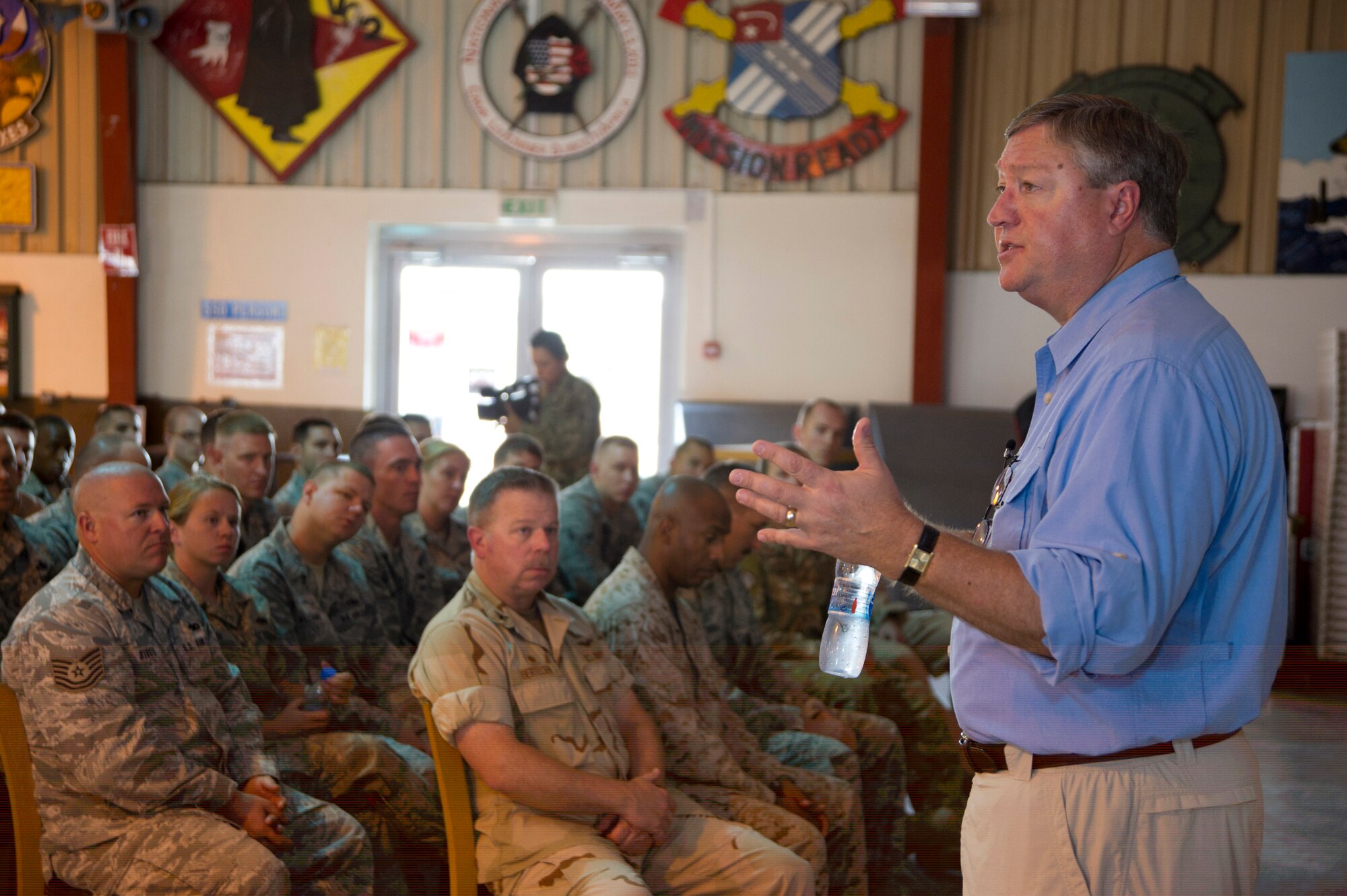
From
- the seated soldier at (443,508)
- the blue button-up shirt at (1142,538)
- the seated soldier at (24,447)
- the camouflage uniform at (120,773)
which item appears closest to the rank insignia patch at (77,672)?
the camouflage uniform at (120,773)

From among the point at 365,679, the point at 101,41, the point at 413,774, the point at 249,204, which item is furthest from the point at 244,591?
the point at 101,41

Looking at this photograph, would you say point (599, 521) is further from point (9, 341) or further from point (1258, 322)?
point (9, 341)

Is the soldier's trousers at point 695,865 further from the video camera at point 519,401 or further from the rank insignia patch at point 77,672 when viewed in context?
the video camera at point 519,401

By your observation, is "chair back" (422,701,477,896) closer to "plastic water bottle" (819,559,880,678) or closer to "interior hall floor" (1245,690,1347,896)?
"plastic water bottle" (819,559,880,678)

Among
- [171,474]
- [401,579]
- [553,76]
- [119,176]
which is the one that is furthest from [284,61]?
[401,579]

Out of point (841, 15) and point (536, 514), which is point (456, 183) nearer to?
point (841, 15)

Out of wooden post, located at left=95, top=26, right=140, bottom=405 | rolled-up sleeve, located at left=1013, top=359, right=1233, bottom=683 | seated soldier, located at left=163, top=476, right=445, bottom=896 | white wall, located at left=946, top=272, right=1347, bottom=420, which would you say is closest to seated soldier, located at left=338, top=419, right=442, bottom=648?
seated soldier, located at left=163, top=476, right=445, bottom=896

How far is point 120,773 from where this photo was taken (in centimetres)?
194

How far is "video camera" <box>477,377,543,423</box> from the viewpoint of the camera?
19.4ft

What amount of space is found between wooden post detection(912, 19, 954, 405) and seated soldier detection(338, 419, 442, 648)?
3981 mm

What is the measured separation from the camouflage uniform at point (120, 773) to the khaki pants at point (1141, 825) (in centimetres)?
136

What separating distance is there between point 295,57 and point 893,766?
20.6ft

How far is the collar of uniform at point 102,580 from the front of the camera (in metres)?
2.15

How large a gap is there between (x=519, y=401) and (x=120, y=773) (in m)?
4.09
